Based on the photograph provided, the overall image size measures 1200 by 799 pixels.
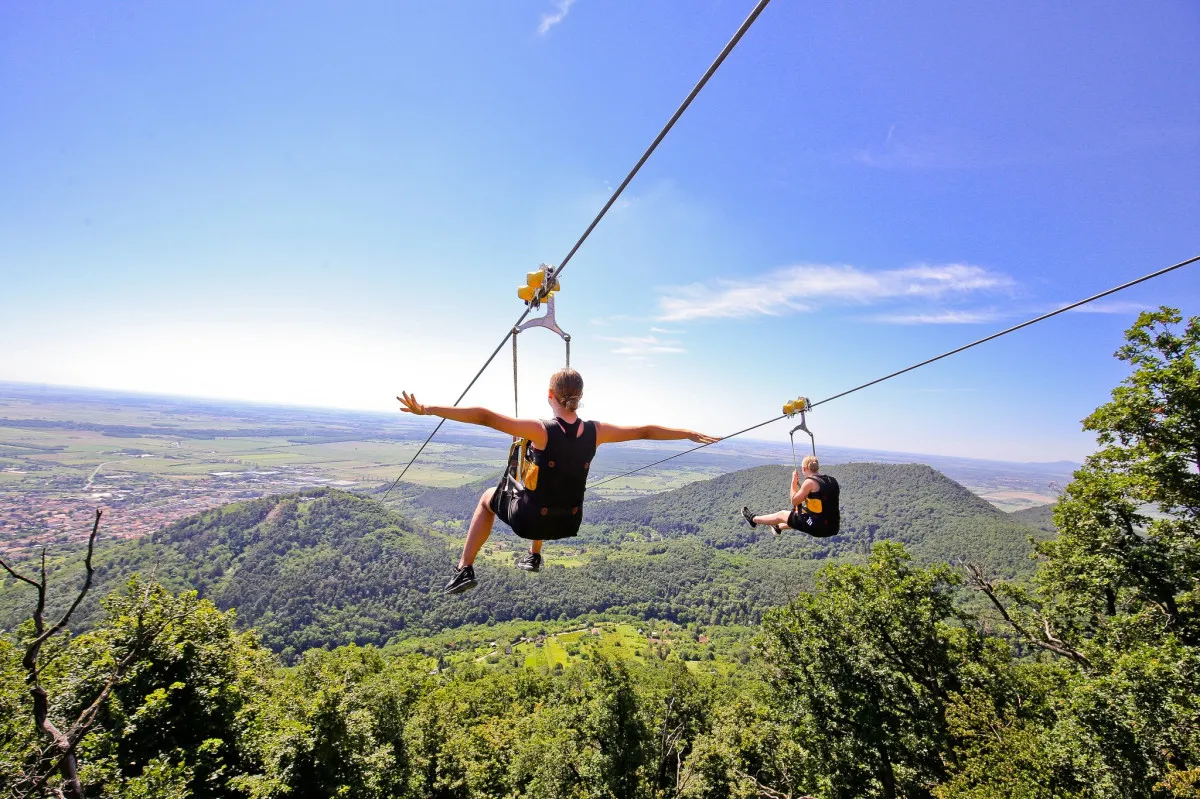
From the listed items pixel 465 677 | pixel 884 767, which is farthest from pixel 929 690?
pixel 465 677

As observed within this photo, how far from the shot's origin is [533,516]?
3.42 m

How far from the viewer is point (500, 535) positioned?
554 ft

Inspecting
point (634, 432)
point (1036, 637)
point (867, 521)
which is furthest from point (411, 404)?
point (867, 521)

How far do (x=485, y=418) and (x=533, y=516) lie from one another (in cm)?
94

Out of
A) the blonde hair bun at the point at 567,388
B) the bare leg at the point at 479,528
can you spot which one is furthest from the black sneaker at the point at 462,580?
the blonde hair bun at the point at 567,388

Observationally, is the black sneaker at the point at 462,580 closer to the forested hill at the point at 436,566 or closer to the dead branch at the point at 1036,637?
the dead branch at the point at 1036,637

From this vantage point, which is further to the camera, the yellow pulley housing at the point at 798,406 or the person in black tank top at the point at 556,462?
the yellow pulley housing at the point at 798,406

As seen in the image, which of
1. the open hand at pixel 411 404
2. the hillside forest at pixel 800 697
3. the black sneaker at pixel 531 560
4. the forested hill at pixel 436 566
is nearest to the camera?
the open hand at pixel 411 404

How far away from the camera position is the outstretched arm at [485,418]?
2770 millimetres

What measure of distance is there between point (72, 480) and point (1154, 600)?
199 m

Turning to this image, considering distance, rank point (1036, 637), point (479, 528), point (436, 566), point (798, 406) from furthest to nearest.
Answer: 1. point (436, 566)
2. point (1036, 637)
3. point (798, 406)
4. point (479, 528)

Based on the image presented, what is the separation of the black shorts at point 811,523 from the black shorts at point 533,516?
509cm

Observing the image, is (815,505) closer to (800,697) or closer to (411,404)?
(411,404)

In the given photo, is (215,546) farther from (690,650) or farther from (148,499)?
(690,650)
